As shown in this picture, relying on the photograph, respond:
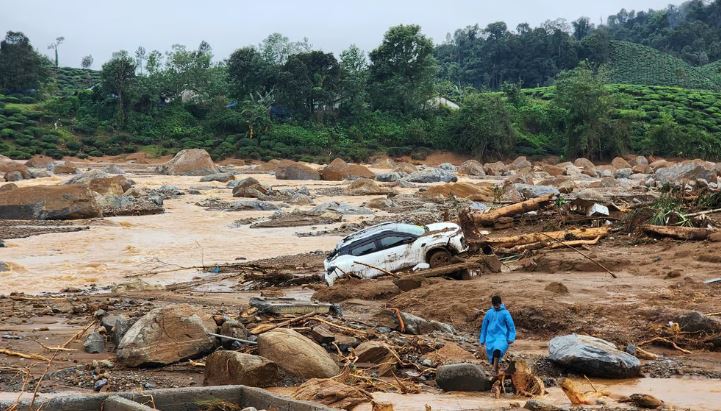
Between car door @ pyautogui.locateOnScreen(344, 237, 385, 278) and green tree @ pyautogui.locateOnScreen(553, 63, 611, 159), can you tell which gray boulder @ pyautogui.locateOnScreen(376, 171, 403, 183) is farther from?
car door @ pyautogui.locateOnScreen(344, 237, 385, 278)

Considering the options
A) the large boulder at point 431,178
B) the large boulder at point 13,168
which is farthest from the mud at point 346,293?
the large boulder at point 431,178

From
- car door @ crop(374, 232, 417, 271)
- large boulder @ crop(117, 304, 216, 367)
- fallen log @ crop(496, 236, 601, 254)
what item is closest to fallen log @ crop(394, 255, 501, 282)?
car door @ crop(374, 232, 417, 271)

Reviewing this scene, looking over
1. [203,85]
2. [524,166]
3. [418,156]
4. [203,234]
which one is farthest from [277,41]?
[203,234]

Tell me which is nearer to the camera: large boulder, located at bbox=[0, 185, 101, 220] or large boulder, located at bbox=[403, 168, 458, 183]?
large boulder, located at bbox=[0, 185, 101, 220]

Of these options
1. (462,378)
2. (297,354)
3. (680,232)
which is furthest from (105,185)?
(462,378)

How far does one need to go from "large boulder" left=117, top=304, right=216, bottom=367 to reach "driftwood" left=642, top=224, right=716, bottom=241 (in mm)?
13015

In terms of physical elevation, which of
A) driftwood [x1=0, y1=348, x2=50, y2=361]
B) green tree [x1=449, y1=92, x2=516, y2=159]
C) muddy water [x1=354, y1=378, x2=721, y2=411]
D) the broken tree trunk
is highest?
green tree [x1=449, y1=92, x2=516, y2=159]

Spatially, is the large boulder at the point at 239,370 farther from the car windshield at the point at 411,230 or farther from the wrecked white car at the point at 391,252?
the car windshield at the point at 411,230

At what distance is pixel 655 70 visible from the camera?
12325cm

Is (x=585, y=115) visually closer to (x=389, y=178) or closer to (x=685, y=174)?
(x=389, y=178)

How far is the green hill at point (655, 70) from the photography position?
11762 centimetres

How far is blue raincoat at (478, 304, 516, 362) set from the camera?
9.67 meters

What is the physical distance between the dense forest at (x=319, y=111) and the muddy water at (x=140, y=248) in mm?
40562

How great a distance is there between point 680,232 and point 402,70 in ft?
216
